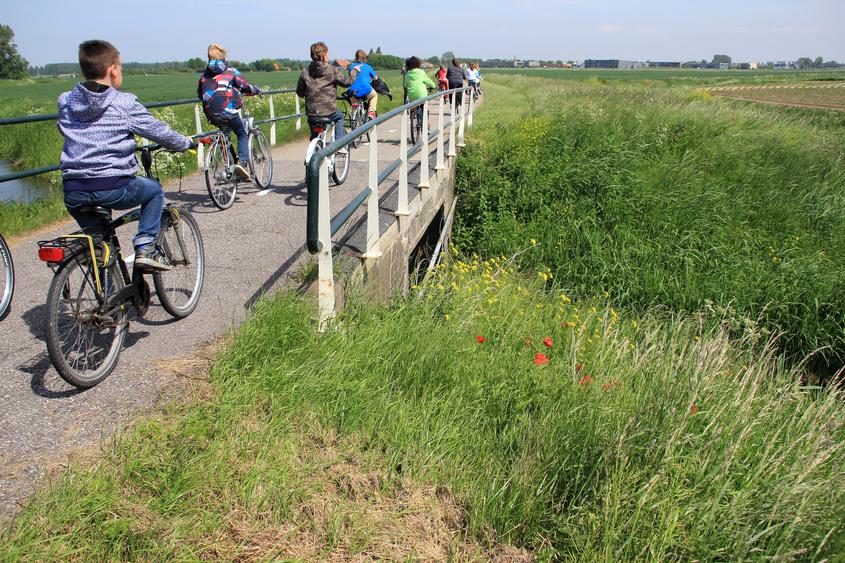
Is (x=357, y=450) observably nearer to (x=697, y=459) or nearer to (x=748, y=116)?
(x=697, y=459)

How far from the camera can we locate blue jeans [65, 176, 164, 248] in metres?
3.94

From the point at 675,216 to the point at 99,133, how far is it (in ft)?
30.9

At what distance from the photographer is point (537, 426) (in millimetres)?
3783

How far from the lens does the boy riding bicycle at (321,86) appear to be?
8945mm

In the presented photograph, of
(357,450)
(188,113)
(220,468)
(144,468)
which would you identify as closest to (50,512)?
(144,468)

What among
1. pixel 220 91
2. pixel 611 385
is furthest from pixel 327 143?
pixel 611 385

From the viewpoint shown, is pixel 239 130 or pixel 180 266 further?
pixel 239 130

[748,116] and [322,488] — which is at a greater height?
[748,116]

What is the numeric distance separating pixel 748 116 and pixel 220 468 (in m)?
19.4

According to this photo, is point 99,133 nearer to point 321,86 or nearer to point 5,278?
point 5,278

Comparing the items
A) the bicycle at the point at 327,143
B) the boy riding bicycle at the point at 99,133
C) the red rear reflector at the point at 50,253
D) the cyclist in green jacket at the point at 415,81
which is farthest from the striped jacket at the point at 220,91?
the cyclist in green jacket at the point at 415,81

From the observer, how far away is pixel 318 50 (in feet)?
28.9

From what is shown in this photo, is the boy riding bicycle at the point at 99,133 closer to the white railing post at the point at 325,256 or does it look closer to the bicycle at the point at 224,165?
the white railing post at the point at 325,256

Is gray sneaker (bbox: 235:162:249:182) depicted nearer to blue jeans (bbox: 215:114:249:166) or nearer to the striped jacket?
blue jeans (bbox: 215:114:249:166)
